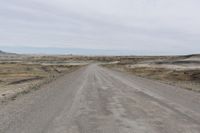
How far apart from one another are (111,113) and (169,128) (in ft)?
9.19

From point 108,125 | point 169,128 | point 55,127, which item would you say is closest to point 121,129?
point 108,125

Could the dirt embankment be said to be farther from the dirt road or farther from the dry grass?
the dry grass

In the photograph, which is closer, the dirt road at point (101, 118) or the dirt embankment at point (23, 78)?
the dirt road at point (101, 118)

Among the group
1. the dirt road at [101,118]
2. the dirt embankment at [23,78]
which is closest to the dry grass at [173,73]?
the dirt road at [101,118]

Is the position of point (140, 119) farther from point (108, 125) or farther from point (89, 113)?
point (89, 113)

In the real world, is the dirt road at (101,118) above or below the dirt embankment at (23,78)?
above

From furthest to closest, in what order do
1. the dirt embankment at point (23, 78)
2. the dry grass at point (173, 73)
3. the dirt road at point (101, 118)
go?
the dry grass at point (173, 73) < the dirt embankment at point (23, 78) < the dirt road at point (101, 118)

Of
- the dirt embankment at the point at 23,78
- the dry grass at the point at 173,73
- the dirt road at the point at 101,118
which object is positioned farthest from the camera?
the dry grass at the point at 173,73

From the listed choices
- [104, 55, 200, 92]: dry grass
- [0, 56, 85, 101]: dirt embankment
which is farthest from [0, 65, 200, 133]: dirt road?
[104, 55, 200, 92]: dry grass

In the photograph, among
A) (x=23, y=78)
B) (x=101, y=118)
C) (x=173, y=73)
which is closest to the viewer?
(x=101, y=118)

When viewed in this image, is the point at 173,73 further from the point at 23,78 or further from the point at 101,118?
the point at 101,118

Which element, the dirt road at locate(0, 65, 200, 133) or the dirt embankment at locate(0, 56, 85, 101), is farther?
the dirt embankment at locate(0, 56, 85, 101)

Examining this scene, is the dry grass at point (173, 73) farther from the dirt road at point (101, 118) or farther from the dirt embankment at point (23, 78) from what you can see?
the dirt embankment at point (23, 78)

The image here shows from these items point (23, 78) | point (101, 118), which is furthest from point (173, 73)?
point (101, 118)
